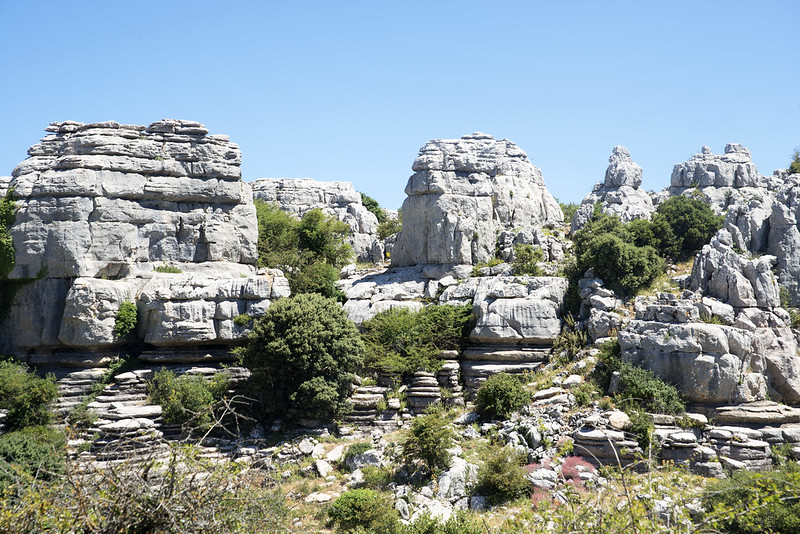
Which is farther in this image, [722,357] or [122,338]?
[122,338]

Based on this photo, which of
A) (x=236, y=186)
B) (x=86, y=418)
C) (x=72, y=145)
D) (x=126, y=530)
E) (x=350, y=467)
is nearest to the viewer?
(x=126, y=530)

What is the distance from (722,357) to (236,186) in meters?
24.3

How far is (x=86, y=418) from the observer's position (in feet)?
82.3

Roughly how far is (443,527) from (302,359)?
420 inches

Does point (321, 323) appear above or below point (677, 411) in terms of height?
above

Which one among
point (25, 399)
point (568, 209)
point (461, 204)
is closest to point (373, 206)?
point (568, 209)

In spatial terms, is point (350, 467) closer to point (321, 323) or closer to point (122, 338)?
point (321, 323)

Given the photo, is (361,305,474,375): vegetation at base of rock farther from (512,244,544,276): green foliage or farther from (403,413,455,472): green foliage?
(403,413,455,472): green foliage

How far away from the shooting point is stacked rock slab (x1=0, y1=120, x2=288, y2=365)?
1118 inches

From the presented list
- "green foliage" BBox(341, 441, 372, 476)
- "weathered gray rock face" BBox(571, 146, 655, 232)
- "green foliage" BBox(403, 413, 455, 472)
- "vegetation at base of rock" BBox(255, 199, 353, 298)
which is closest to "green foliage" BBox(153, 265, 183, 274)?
"vegetation at base of rock" BBox(255, 199, 353, 298)

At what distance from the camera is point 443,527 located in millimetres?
16203

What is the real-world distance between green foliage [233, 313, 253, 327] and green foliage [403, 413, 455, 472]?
10686 millimetres

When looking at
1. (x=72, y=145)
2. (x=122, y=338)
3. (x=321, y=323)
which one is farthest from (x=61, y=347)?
(x=321, y=323)

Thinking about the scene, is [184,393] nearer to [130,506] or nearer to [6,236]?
[6,236]
